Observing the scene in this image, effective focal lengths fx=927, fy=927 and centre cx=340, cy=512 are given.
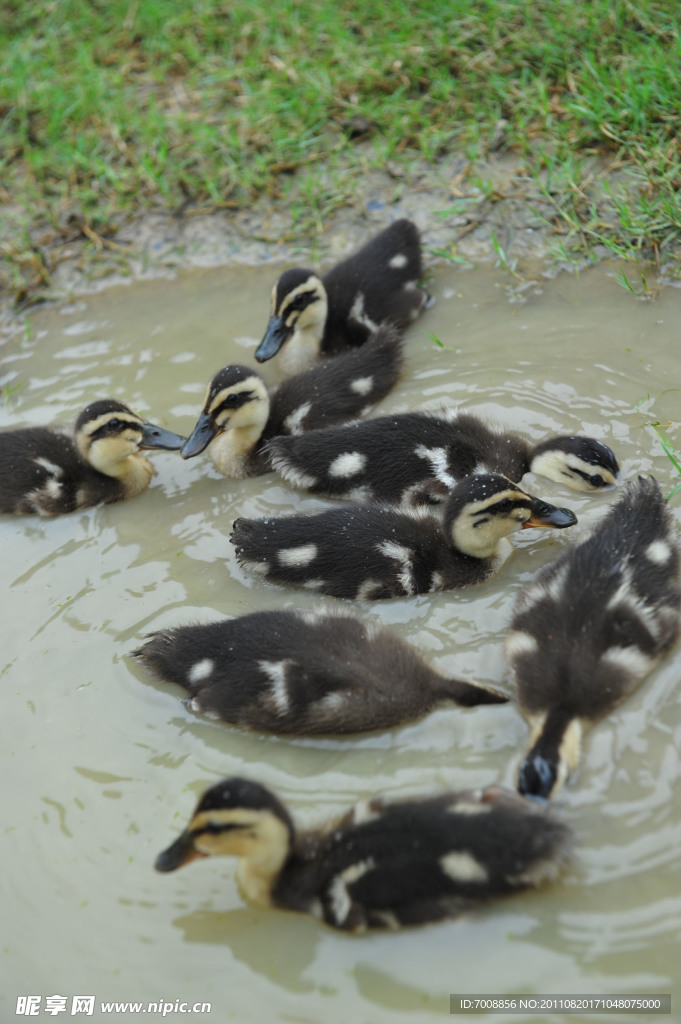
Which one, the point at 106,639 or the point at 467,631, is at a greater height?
the point at 106,639

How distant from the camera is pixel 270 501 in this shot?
3.92 m

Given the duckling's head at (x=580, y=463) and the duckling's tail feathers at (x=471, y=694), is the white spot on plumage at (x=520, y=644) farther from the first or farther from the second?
the duckling's head at (x=580, y=463)

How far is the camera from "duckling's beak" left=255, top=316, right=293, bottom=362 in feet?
14.6

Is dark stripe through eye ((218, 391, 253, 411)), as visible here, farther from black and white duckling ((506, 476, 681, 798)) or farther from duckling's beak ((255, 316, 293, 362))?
black and white duckling ((506, 476, 681, 798))

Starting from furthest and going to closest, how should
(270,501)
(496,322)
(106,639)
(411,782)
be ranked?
(496,322) < (270,501) < (106,639) < (411,782)

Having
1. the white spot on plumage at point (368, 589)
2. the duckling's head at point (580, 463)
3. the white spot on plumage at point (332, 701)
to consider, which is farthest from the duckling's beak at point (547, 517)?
the white spot on plumage at point (332, 701)

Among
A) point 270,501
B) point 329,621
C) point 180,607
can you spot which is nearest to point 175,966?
point 329,621

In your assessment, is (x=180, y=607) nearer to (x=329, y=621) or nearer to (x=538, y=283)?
(x=329, y=621)

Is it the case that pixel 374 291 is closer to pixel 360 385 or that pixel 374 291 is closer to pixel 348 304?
pixel 348 304

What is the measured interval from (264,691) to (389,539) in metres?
0.76

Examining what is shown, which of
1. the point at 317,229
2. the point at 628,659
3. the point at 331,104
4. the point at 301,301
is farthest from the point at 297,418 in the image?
the point at 331,104

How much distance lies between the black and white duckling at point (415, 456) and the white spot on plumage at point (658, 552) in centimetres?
58

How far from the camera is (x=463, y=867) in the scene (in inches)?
88.6

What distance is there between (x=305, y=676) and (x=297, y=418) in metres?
1.61
